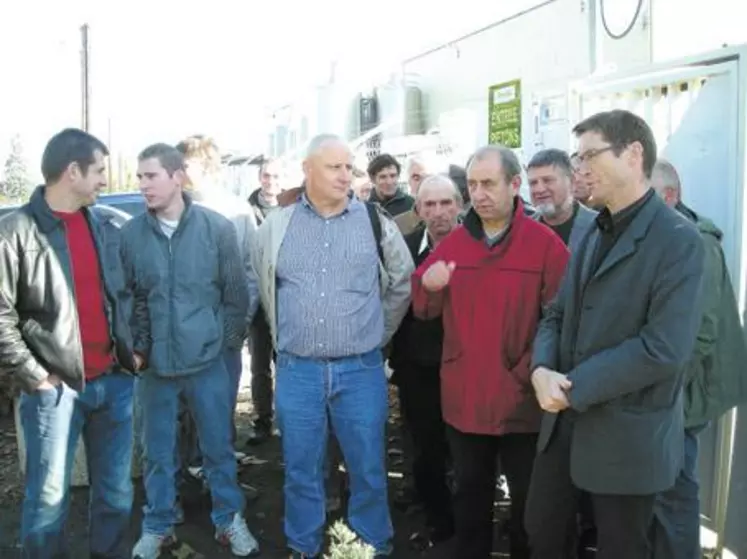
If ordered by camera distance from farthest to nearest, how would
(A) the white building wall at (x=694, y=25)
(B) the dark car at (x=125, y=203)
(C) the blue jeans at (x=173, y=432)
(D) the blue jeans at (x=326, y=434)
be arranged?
(A) the white building wall at (x=694, y=25), (B) the dark car at (x=125, y=203), (C) the blue jeans at (x=173, y=432), (D) the blue jeans at (x=326, y=434)

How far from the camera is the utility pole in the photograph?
60.5ft

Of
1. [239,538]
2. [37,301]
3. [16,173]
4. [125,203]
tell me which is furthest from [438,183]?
[16,173]

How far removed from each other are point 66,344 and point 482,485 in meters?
1.89

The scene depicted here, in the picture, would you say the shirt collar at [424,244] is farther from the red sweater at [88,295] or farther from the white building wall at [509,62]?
the white building wall at [509,62]

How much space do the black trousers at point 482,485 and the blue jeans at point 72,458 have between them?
1561 mm

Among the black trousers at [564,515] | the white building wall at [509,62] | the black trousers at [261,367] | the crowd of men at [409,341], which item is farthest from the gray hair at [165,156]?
the white building wall at [509,62]

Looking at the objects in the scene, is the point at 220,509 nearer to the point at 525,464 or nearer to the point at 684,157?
the point at 525,464

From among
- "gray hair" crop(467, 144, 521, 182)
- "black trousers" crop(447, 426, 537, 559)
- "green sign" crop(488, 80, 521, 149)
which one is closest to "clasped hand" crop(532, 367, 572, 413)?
"black trousers" crop(447, 426, 537, 559)

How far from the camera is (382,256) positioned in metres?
3.62

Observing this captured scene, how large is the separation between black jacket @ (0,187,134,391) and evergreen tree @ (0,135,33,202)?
30167mm

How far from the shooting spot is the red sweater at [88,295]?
3289 millimetres

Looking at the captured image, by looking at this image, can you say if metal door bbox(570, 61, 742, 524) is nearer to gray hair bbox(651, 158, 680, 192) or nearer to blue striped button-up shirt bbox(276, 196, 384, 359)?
gray hair bbox(651, 158, 680, 192)

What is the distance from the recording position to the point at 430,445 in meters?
3.95

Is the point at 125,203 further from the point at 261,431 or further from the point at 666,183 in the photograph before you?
the point at 666,183
